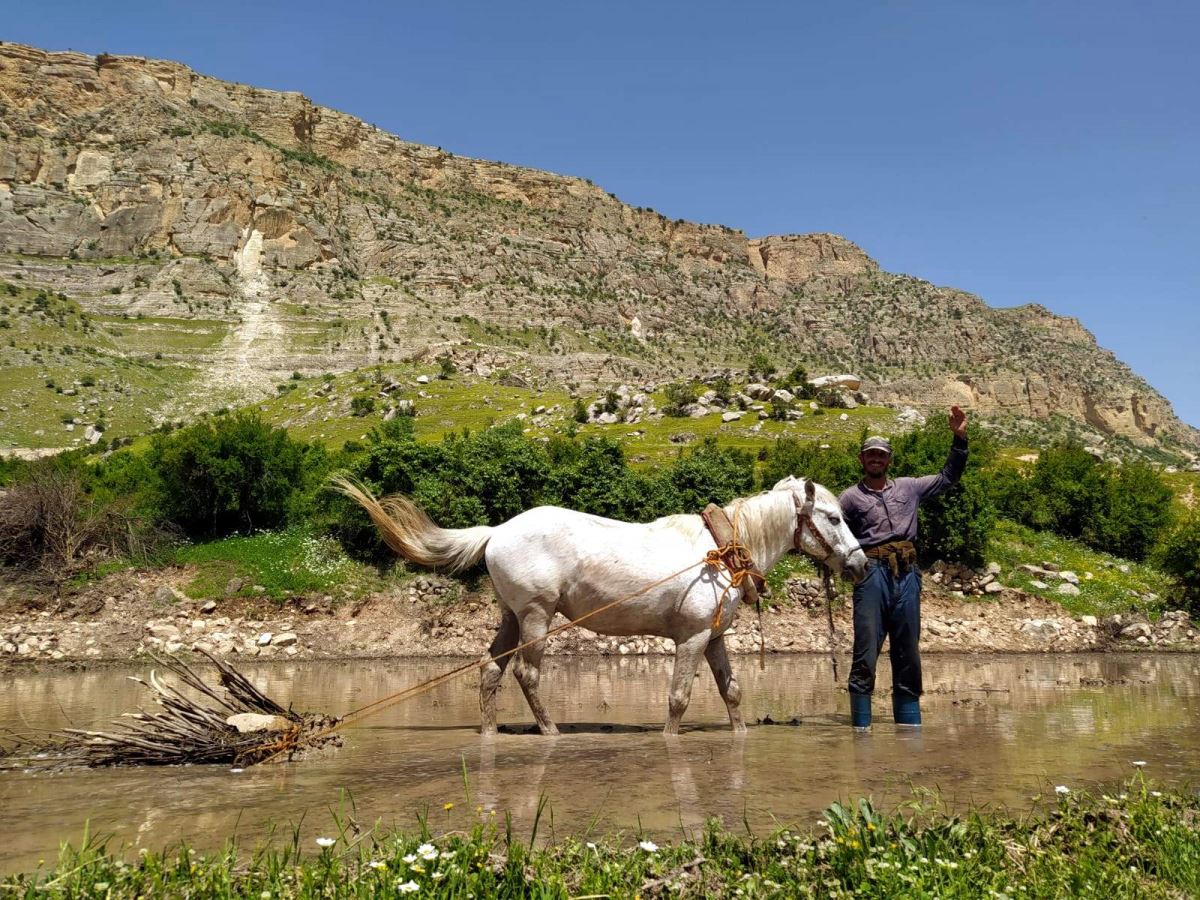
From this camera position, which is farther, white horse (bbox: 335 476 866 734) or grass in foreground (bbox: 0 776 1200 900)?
white horse (bbox: 335 476 866 734)

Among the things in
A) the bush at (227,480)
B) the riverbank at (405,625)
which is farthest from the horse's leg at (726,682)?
the bush at (227,480)

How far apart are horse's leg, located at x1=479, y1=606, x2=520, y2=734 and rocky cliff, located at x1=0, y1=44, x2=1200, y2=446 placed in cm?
8984

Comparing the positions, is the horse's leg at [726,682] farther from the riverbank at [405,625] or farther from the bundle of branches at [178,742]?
the riverbank at [405,625]

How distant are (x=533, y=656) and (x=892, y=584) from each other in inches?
147

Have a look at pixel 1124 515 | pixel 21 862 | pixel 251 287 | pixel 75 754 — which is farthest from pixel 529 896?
pixel 251 287

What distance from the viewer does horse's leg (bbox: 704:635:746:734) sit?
7.73 metres

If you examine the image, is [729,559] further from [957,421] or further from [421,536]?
[421,536]

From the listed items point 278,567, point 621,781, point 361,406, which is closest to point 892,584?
point 621,781

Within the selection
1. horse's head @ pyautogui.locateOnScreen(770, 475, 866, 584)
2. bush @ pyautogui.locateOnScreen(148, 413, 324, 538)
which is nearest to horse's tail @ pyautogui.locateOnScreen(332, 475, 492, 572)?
horse's head @ pyautogui.locateOnScreen(770, 475, 866, 584)

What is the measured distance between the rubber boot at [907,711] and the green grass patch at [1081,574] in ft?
57.7

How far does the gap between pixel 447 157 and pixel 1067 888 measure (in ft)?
666

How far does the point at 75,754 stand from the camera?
20.9ft

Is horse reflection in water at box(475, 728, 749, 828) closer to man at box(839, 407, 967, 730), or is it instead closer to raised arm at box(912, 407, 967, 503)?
man at box(839, 407, 967, 730)

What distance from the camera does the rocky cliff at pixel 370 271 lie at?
110 m
